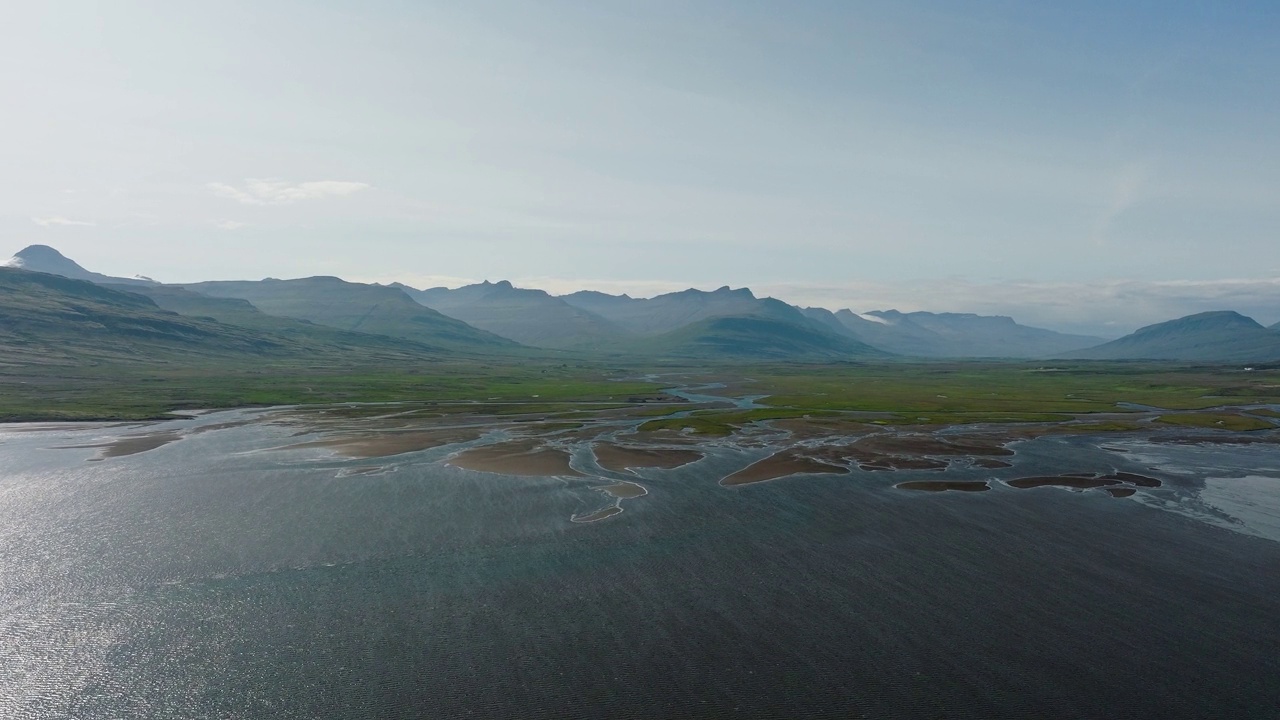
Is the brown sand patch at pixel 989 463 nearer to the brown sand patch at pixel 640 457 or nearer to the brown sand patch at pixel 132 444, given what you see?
the brown sand patch at pixel 640 457

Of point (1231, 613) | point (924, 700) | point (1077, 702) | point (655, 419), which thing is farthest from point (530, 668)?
point (655, 419)

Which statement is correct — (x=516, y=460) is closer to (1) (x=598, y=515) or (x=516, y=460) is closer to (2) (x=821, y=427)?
(1) (x=598, y=515)

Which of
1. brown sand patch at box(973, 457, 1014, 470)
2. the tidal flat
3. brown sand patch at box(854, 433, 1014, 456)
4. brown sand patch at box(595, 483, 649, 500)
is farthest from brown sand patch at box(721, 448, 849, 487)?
brown sand patch at box(973, 457, 1014, 470)

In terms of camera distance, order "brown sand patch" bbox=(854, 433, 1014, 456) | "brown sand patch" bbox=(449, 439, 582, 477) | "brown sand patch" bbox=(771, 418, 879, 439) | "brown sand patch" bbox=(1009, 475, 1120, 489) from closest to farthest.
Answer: "brown sand patch" bbox=(1009, 475, 1120, 489) < "brown sand patch" bbox=(449, 439, 582, 477) < "brown sand patch" bbox=(854, 433, 1014, 456) < "brown sand patch" bbox=(771, 418, 879, 439)

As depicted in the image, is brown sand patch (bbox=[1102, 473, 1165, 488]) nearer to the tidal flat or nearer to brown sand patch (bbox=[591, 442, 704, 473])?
the tidal flat

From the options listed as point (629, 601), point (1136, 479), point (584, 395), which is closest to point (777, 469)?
point (1136, 479)

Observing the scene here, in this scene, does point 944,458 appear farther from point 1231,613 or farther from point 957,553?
point 1231,613
